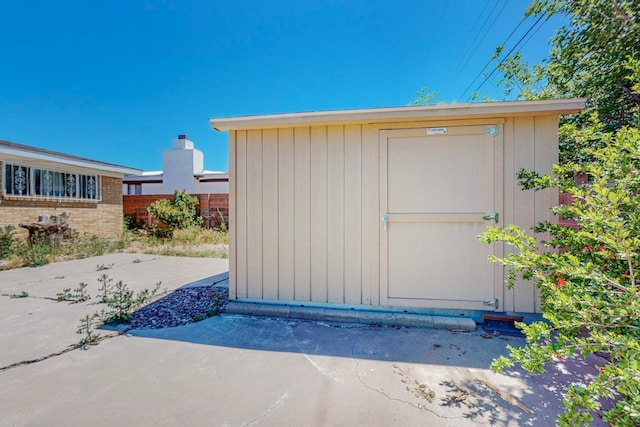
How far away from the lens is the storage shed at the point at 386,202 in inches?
113

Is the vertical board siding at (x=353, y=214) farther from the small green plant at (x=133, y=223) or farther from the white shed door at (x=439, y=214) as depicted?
the small green plant at (x=133, y=223)

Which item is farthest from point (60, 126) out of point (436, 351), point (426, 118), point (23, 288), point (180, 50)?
point (436, 351)

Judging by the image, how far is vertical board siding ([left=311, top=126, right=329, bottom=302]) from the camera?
322cm

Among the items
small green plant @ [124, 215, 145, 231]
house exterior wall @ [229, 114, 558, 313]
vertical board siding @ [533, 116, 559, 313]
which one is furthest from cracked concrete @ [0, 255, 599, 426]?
small green plant @ [124, 215, 145, 231]

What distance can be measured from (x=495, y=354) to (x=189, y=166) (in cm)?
1609

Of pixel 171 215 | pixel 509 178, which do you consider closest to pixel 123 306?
pixel 509 178

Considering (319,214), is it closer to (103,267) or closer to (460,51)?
(103,267)

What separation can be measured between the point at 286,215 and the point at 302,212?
0.65ft

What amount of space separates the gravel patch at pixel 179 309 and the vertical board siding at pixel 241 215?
0.43 m

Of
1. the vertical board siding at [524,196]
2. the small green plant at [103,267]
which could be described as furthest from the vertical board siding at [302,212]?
the small green plant at [103,267]

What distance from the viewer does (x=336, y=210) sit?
10.5 feet

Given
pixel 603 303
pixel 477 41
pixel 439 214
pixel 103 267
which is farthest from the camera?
pixel 477 41

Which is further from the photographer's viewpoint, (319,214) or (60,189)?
(60,189)

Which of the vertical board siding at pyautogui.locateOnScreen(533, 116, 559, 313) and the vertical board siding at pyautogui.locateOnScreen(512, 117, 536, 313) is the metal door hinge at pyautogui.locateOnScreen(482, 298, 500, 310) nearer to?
the vertical board siding at pyautogui.locateOnScreen(512, 117, 536, 313)
